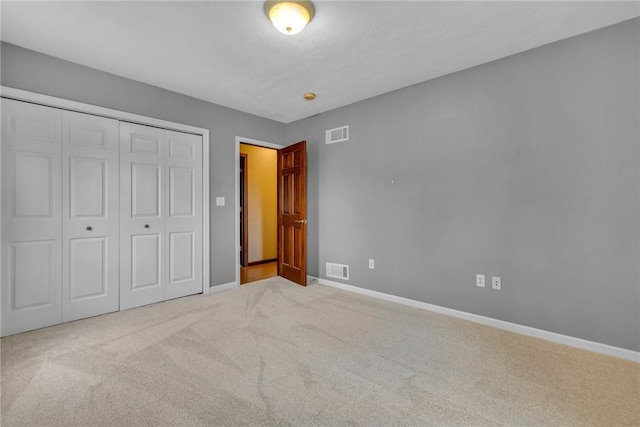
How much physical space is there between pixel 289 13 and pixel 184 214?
2.65 meters

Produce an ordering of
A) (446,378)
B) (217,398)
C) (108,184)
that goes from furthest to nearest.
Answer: (108,184) < (446,378) < (217,398)

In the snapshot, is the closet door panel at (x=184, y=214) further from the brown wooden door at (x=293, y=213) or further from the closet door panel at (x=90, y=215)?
the brown wooden door at (x=293, y=213)

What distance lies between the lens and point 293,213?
4.36 meters

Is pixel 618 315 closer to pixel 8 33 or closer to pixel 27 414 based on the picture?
pixel 27 414

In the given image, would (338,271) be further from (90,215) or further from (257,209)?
(90,215)

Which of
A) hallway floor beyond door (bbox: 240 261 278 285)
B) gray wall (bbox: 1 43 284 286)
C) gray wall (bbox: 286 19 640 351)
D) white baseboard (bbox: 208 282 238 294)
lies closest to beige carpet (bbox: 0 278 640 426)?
gray wall (bbox: 286 19 640 351)

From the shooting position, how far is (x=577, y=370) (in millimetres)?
2035

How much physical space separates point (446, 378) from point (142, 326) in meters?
2.69

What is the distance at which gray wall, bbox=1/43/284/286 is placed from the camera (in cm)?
260

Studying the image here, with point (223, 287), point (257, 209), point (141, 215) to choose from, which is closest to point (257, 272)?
point (223, 287)

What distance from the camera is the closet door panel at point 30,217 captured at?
2508mm

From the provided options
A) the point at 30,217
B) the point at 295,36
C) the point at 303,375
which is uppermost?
the point at 295,36

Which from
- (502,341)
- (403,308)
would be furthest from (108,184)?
(502,341)

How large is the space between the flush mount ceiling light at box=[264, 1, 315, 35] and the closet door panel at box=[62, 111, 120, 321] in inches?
86.6
